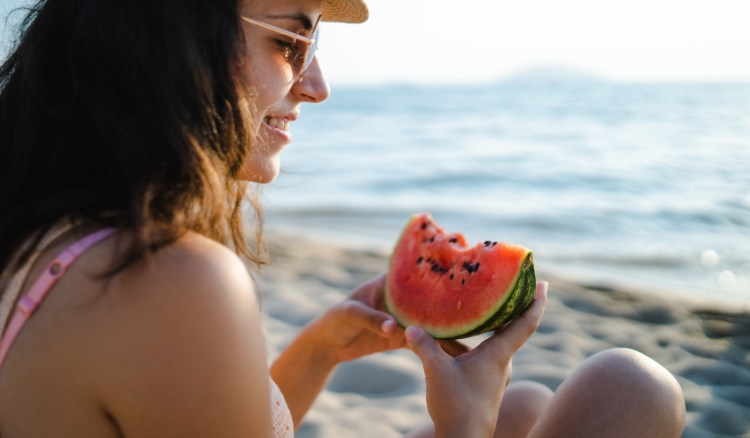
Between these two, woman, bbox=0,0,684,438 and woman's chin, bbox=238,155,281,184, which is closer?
woman, bbox=0,0,684,438

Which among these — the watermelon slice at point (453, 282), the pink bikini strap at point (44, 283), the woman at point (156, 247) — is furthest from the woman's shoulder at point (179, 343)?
the watermelon slice at point (453, 282)

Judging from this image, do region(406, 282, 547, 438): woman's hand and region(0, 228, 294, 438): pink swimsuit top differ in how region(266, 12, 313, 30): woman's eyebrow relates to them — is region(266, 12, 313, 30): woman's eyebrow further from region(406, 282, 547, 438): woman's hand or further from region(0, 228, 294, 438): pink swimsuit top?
region(406, 282, 547, 438): woman's hand

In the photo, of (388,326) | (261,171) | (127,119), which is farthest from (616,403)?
(127,119)

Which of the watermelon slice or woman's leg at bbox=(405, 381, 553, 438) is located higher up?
the watermelon slice

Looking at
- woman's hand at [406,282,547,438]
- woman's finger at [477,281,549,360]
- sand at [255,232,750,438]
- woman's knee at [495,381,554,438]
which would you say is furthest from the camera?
sand at [255,232,750,438]

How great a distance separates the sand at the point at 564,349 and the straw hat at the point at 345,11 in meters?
1.97

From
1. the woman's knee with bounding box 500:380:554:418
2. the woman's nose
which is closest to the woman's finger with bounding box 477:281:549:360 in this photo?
the woman's knee with bounding box 500:380:554:418

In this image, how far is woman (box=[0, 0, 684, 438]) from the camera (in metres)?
1.18

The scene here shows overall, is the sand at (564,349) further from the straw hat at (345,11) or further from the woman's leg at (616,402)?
the straw hat at (345,11)

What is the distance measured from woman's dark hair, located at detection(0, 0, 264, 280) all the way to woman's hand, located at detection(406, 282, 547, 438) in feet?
2.32

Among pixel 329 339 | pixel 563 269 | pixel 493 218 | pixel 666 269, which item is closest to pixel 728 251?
pixel 666 269

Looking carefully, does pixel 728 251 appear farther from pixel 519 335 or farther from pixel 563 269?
pixel 519 335

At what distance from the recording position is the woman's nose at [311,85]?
81.8 inches

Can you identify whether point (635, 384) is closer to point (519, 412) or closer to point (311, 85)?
point (519, 412)
